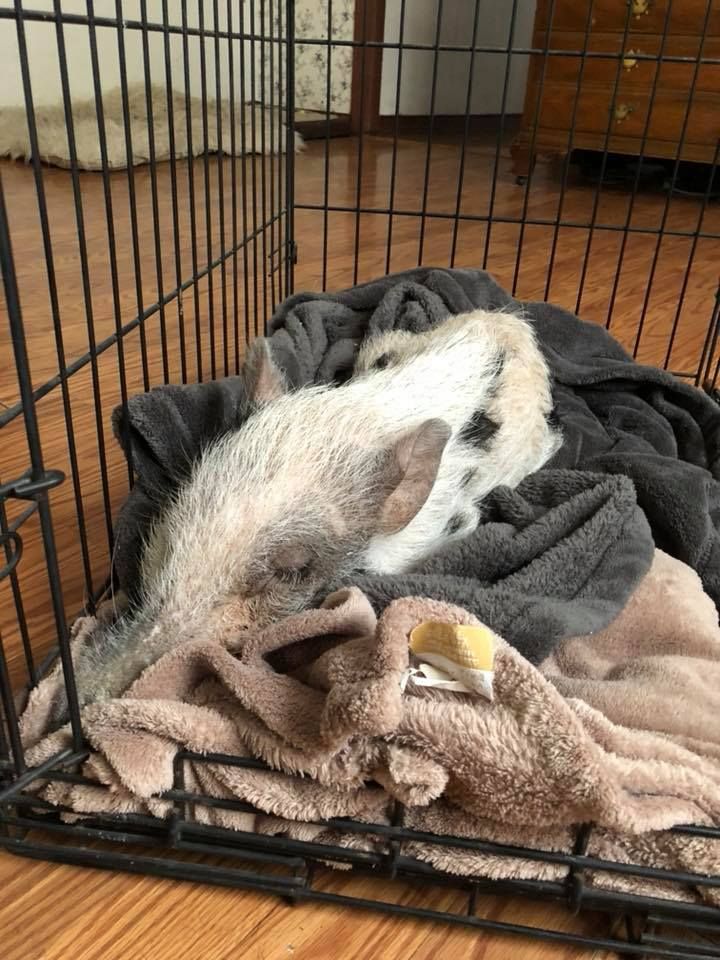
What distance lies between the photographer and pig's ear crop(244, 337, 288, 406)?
165 cm

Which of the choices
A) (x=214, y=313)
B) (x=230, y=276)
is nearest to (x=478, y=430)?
(x=214, y=313)

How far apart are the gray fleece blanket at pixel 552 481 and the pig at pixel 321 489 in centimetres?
9

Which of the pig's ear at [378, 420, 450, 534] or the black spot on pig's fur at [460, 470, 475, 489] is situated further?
the black spot on pig's fur at [460, 470, 475, 489]

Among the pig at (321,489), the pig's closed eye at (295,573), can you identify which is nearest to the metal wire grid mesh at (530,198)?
the pig at (321,489)

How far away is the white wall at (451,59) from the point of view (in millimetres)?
6531

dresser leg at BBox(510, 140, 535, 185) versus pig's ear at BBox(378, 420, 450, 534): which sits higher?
pig's ear at BBox(378, 420, 450, 534)

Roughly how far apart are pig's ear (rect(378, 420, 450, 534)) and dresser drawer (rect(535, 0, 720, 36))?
159 inches

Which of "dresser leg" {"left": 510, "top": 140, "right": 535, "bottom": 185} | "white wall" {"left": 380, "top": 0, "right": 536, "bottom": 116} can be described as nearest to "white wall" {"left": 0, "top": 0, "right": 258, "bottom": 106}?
"white wall" {"left": 380, "top": 0, "right": 536, "bottom": 116}

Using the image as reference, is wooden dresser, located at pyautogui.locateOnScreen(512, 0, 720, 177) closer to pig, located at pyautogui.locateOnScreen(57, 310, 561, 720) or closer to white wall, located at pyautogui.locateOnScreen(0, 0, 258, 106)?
white wall, located at pyautogui.locateOnScreen(0, 0, 258, 106)

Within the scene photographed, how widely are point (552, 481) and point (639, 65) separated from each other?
14.1ft

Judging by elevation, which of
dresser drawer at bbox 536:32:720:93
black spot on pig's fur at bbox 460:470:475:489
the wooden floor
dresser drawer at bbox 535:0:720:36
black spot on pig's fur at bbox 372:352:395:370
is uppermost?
dresser drawer at bbox 535:0:720:36

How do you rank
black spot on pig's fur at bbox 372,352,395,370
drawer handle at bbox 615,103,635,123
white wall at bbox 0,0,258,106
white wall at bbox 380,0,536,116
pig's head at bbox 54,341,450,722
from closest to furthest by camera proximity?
pig's head at bbox 54,341,450,722
black spot on pig's fur at bbox 372,352,395,370
white wall at bbox 0,0,258,106
drawer handle at bbox 615,103,635,123
white wall at bbox 380,0,536,116

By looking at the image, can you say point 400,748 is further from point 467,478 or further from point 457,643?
point 467,478

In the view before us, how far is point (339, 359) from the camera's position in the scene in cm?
210
